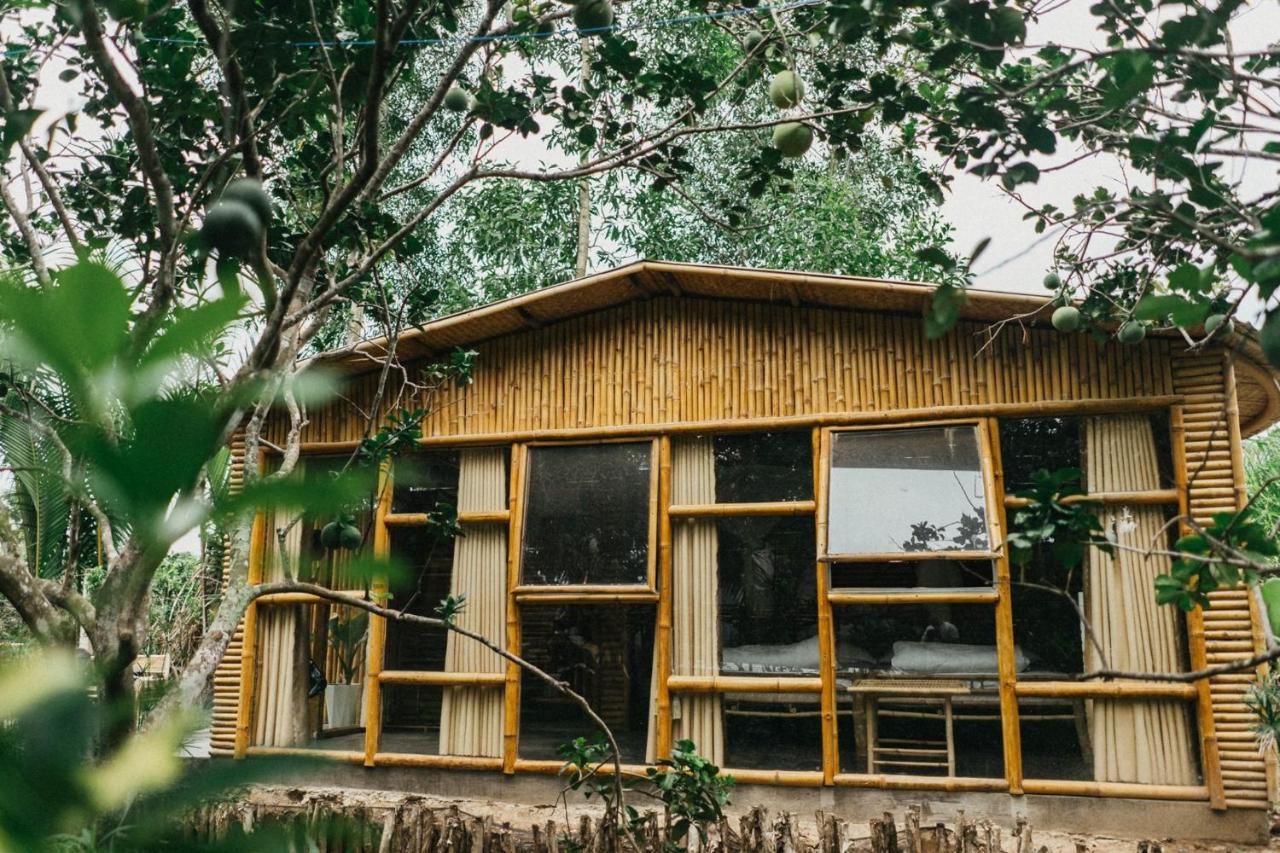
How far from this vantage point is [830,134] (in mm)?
3455

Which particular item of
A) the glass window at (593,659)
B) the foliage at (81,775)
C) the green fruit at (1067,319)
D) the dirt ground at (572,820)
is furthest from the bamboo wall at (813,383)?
the foliage at (81,775)

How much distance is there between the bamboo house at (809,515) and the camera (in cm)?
545

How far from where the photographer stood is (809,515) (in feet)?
20.5

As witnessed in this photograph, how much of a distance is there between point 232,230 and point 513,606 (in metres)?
5.12

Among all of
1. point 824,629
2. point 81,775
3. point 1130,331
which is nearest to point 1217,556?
point 81,775

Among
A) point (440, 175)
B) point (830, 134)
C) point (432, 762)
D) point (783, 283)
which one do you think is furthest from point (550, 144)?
point (830, 134)

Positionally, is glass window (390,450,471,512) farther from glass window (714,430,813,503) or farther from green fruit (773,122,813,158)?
green fruit (773,122,813,158)

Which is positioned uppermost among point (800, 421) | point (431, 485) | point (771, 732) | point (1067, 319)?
point (800, 421)

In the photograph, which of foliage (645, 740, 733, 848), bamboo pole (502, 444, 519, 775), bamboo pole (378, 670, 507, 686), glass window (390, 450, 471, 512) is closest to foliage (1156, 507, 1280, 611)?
foliage (645, 740, 733, 848)

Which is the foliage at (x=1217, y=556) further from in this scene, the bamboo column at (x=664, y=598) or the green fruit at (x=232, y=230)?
the bamboo column at (x=664, y=598)

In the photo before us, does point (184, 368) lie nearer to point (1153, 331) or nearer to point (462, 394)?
point (1153, 331)

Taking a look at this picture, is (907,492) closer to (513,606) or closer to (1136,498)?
(1136,498)

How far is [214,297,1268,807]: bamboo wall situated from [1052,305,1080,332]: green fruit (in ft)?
6.25

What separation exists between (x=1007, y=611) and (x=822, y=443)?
57.2 inches
